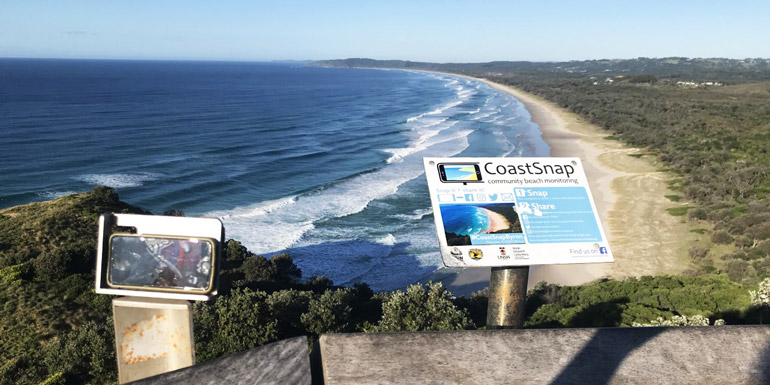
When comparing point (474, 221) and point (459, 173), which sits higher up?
point (459, 173)

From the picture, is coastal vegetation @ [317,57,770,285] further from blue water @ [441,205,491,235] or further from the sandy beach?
blue water @ [441,205,491,235]

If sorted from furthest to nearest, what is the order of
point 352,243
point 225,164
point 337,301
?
point 225,164 < point 352,243 < point 337,301

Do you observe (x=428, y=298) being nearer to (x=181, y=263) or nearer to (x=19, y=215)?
(x=181, y=263)

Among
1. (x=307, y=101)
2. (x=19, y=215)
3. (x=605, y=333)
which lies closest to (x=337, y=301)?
(x=605, y=333)

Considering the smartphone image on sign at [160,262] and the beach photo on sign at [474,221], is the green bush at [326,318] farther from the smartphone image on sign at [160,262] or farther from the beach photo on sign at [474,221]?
the smartphone image on sign at [160,262]

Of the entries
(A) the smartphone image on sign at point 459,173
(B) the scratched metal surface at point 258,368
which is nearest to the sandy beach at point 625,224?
(A) the smartphone image on sign at point 459,173

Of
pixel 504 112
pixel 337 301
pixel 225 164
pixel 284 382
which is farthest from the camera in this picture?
pixel 504 112

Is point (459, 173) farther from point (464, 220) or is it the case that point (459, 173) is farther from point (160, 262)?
point (160, 262)

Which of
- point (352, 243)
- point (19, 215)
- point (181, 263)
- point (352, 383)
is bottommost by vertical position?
point (352, 243)

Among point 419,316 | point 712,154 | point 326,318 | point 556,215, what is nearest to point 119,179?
point 326,318
